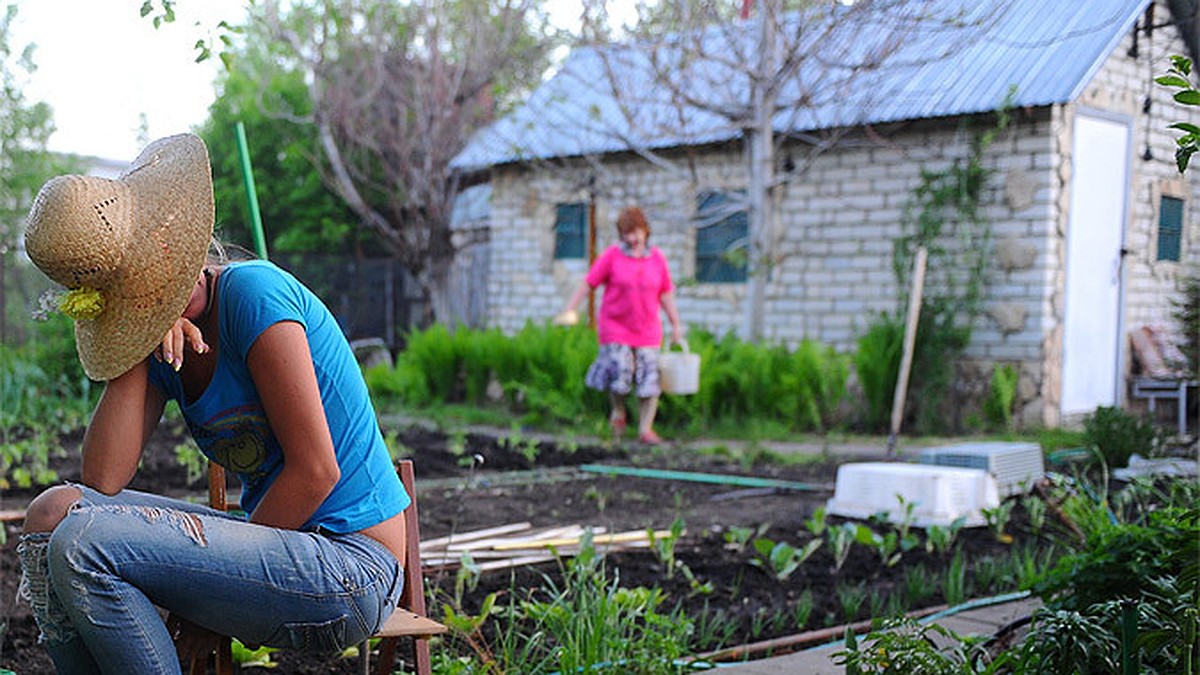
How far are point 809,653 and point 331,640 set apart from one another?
1605 mm

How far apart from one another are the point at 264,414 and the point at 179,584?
1.15 ft

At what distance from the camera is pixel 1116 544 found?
9.86ft

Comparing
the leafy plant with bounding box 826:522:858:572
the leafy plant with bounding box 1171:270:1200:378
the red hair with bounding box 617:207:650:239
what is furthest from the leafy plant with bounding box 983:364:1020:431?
the leafy plant with bounding box 826:522:858:572

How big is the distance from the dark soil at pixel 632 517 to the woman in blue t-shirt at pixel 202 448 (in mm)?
984

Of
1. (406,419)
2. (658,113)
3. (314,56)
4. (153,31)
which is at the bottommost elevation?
(406,419)

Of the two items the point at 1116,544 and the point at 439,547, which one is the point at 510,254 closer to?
the point at 439,547

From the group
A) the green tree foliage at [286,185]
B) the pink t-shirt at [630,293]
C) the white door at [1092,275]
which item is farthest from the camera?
the green tree foliage at [286,185]

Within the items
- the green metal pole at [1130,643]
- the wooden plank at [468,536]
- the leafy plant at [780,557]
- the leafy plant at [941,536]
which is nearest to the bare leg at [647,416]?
the leafy plant at [941,536]

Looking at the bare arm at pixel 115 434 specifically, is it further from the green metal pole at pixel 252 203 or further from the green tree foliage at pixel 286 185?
the green tree foliage at pixel 286 185

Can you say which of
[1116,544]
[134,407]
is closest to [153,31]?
[134,407]

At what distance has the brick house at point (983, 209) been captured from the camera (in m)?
9.74

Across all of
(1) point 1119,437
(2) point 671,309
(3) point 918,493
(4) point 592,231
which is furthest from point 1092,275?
(3) point 918,493

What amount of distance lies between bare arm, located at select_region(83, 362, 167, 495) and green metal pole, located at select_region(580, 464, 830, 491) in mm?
4827

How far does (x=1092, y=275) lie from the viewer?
10.4m
